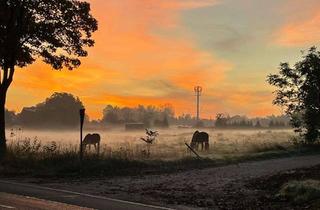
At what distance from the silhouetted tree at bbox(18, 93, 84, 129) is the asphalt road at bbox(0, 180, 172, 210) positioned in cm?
13326

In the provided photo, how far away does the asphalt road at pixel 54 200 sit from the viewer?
13789 mm

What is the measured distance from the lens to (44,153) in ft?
89.9

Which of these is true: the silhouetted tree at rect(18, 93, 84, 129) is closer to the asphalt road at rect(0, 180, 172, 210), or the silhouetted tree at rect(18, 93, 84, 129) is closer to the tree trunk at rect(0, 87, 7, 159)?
the tree trunk at rect(0, 87, 7, 159)

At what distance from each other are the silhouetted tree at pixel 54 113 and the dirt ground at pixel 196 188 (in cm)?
12928

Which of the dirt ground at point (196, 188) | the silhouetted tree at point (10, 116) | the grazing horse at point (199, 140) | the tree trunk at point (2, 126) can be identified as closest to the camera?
the dirt ground at point (196, 188)

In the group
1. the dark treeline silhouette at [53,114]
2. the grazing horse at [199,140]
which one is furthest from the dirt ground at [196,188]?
the dark treeline silhouette at [53,114]

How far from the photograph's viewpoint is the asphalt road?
13789 mm

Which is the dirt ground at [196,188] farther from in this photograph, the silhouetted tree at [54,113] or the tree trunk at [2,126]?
the silhouetted tree at [54,113]

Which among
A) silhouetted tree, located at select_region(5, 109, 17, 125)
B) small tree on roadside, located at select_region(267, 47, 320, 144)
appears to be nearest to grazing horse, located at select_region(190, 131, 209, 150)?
small tree on roadside, located at select_region(267, 47, 320, 144)

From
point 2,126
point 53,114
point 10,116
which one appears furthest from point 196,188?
point 10,116

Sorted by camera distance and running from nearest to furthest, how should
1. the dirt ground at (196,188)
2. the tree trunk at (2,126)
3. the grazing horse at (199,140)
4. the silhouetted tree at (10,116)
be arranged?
the dirt ground at (196,188)
the tree trunk at (2,126)
the grazing horse at (199,140)
the silhouetted tree at (10,116)

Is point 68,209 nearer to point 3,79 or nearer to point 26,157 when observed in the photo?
point 26,157

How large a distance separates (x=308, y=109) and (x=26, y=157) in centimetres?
2103

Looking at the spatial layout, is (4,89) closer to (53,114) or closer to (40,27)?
(40,27)
